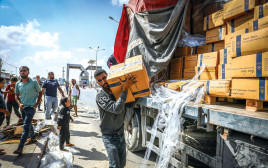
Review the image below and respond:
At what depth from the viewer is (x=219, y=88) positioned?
1845 millimetres

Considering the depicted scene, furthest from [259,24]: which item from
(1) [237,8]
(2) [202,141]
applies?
(2) [202,141]

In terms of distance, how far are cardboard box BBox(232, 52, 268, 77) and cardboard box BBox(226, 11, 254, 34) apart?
704 mm

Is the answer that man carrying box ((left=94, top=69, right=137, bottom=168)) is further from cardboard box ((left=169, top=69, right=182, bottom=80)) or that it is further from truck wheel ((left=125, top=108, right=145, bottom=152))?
cardboard box ((left=169, top=69, right=182, bottom=80))

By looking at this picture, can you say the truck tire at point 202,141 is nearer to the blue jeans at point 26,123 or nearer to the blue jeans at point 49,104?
the blue jeans at point 26,123

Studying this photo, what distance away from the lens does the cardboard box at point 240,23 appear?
1986 mm

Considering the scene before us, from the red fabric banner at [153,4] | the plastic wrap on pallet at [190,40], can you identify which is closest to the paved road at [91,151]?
the plastic wrap on pallet at [190,40]

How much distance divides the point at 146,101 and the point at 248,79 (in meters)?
1.47

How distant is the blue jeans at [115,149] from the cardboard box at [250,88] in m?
1.56

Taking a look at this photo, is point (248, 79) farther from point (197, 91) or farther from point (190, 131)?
point (190, 131)

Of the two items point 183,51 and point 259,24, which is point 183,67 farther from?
point 259,24

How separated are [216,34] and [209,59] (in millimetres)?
539

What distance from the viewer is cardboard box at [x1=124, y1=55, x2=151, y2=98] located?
180 centimetres

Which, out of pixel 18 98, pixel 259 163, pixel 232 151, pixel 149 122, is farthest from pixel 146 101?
pixel 18 98

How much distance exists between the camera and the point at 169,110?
6.69ft
